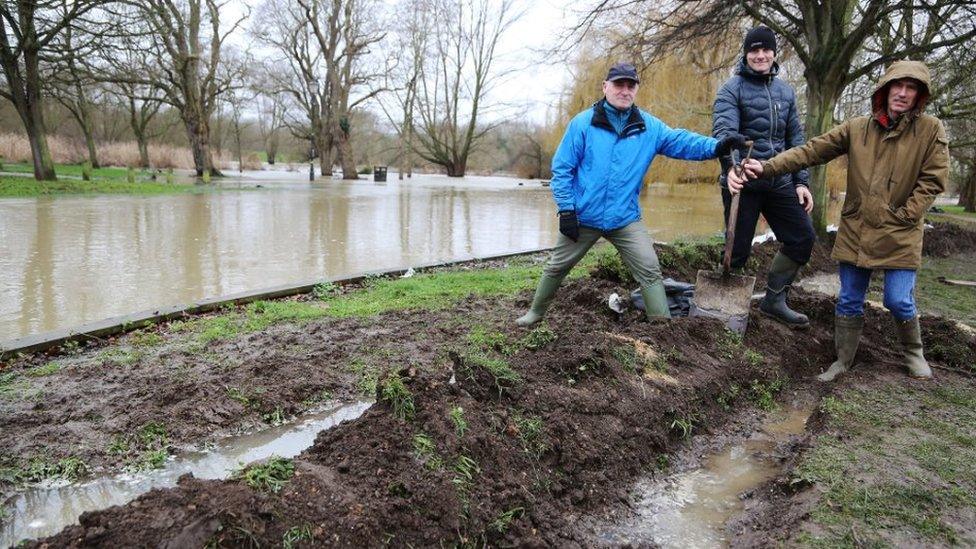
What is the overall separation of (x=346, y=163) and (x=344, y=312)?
31.7 metres

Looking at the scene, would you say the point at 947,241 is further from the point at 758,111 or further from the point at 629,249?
the point at 629,249

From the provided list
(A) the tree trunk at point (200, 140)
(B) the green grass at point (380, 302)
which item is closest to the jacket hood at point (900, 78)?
(B) the green grass at point (380, 302)

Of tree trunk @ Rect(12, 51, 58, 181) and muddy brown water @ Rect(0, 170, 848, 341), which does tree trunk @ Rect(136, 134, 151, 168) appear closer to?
tree trunk @ Rect(12, 51, 58, 181)

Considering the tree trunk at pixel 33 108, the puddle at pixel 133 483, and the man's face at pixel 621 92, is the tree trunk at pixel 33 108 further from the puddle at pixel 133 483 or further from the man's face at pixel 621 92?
the man's face at pixel 621 92

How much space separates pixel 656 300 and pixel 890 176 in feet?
5.43

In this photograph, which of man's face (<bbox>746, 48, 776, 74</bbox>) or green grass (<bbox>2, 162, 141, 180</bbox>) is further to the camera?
green grass (<bbox>2, 162, 141, 180</bbox>)

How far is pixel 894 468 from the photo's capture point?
2.76 m

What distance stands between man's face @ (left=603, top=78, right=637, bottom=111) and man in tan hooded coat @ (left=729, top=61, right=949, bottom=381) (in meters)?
0.93

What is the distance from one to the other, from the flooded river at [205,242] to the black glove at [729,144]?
15.0 ft

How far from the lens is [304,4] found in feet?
98.3

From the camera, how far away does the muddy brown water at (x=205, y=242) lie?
6.00m

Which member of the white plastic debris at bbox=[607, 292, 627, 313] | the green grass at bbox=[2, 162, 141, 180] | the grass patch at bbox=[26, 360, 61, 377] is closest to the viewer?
the grass patch at bbox=[26, 360, 61, 377]

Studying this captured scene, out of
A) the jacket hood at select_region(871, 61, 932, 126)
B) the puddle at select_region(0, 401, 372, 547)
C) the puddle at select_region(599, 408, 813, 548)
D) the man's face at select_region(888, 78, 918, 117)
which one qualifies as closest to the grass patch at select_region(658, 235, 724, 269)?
the jacket hood at select_region(871, 61, 932, 126)

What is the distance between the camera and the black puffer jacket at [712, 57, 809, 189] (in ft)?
15.1
